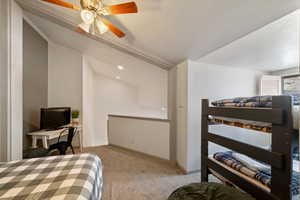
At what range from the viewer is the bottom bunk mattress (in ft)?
3.66

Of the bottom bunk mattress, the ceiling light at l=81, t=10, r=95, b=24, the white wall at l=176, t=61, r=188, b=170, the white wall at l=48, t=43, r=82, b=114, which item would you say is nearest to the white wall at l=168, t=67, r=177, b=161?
the white wall at l=176, t=61, r=188, b=170

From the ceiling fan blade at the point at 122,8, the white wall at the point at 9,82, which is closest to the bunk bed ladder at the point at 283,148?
the ceiling fan blade at the point at 122,8

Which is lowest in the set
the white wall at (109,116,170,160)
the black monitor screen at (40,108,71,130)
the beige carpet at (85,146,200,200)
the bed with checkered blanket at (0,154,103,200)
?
the beige carpet at (85,146,200,200)

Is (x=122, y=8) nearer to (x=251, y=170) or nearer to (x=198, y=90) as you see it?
(x=198, y=90)

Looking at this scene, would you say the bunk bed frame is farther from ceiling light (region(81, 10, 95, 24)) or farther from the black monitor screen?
the black monitor screen

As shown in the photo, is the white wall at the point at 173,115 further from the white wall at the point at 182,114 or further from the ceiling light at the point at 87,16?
the ceiling light at the point at 87,16

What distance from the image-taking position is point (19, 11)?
2.02 m

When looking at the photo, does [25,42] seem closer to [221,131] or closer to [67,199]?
[67,199]

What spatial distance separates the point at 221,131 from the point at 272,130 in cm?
189

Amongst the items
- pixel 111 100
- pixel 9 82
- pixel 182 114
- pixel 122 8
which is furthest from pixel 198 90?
pixel 111 100

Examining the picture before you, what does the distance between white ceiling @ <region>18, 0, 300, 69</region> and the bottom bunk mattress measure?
4.93 ft

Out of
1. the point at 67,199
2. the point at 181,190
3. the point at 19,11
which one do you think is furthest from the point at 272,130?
the point at 19,11

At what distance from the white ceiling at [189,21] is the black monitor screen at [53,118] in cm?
198

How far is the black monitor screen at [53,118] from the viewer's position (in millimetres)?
3018
